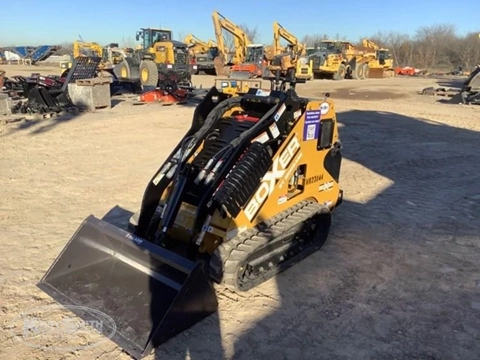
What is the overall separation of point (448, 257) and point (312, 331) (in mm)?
1949

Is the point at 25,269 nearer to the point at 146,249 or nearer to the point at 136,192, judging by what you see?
the point at 146,249

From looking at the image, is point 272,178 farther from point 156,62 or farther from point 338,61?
point 338,61

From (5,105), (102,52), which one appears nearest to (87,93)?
(5,105)

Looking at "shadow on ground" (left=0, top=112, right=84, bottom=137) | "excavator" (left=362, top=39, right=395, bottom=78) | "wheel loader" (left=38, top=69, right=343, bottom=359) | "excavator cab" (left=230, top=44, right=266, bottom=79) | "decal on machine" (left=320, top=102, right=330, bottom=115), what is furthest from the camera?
"excavator" (left=362, top=39, right=395, bottom=78)

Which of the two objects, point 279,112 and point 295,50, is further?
point 295,50

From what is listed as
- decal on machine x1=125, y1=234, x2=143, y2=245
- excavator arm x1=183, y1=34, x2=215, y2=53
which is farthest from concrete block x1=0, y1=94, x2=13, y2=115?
excavator arm x1=183, y1=34, x2=215, y2=53

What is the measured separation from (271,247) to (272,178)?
0.61m

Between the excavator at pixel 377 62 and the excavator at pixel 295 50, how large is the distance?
6640 millimetres

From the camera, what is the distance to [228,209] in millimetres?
3500

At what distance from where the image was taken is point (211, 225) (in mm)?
3672

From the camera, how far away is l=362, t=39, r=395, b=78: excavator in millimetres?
35812

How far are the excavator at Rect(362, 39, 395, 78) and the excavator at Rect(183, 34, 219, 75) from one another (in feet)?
39.7

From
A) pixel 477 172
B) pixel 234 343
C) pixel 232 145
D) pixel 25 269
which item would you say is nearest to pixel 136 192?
pixel 25 269

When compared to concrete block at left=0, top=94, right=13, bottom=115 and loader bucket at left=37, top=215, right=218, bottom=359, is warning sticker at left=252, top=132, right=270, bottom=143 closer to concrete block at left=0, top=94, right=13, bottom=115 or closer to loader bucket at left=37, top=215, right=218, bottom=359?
loader bucket at left=37, top=215, right=218, bottom=359
